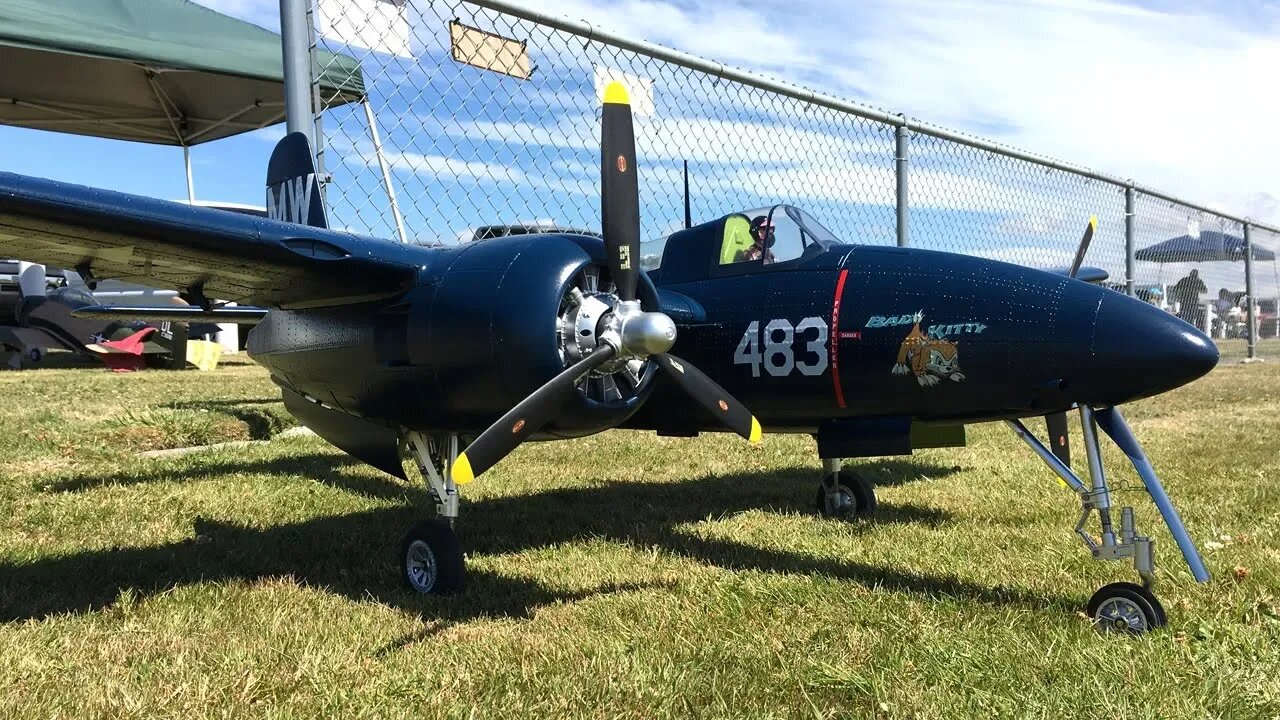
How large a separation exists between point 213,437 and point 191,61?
669 cm

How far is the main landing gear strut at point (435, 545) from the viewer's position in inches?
192

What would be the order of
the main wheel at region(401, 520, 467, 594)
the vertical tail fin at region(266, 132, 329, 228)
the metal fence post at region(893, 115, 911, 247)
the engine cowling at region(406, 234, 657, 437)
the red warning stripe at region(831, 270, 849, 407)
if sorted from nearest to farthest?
1. the engine cowling at region(406, 234, 657, 437)
2. the main wheel at region(401, 520, 467, 594)
3. the red warning stripe at region(831, 270, 849, 407)
4. the vertical tail fin at region(266, 132, 329, 228)
5. the metal fence post at region(893, 115, 911, 247)

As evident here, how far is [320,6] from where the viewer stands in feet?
18.9

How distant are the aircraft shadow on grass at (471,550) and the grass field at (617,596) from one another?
0.03 m

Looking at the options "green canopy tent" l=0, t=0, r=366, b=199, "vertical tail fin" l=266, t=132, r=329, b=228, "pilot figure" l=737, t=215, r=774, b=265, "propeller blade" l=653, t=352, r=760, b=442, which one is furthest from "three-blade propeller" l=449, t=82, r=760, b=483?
"green canopy tent" l=0, t=0, r=366, b=199

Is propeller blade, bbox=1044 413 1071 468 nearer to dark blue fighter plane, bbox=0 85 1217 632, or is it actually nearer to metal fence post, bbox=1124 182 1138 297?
dark blue fighter plane, bbox=0 85 1217 632

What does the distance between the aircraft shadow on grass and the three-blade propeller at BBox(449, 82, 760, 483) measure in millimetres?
898

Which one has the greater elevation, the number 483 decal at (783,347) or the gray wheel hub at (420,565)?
the number 483 decal at (783,347)

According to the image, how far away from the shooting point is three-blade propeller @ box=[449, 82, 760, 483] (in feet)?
14.5

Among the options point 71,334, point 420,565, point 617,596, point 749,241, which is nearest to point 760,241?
point 749,241

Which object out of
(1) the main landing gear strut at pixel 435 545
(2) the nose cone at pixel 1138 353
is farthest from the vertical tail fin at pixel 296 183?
(2) the nose cone at pixel 1138 353

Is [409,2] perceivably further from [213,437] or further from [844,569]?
[213,437]

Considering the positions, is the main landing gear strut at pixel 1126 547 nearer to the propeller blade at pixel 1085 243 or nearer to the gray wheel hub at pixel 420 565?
the propeller blade at pixel 1085 243

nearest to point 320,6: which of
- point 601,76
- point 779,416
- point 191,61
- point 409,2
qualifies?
point 409,2
